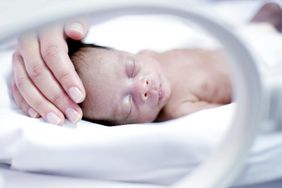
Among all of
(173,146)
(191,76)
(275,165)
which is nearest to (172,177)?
(173,146)

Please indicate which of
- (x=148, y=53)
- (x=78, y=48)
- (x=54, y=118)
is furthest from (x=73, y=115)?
(x=148, y=53)

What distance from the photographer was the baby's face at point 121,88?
2.72ft

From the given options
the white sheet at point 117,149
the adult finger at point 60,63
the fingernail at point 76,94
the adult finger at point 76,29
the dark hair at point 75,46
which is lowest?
the white sheet at point 117,149

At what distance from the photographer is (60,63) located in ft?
2.57

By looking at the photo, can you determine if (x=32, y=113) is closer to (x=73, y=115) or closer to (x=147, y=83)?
(x=73, y=115)

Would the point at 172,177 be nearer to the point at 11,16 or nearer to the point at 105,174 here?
the point at 105,174

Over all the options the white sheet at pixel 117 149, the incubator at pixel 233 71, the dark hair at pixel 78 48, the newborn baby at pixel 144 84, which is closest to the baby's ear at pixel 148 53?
the newborn baby at pixel 144 84

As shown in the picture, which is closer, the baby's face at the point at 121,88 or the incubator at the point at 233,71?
the incubator at the point at 233,71

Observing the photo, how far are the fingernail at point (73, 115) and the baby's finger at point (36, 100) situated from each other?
1cm

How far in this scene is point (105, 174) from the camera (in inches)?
30.2

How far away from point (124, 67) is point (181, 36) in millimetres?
268

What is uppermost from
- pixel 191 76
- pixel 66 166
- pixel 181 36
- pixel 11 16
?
pixel 181 36

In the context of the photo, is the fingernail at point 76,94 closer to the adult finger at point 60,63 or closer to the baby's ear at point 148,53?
the adult finger at point 60,63

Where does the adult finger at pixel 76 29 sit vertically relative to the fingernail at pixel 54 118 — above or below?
above
